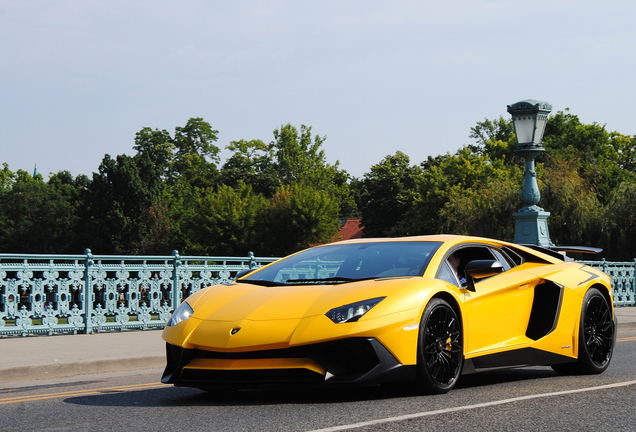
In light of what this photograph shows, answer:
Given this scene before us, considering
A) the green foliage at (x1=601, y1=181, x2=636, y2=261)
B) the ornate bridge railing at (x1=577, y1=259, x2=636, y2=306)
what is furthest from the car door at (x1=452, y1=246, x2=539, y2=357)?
the green foliage at (x1=601, y1=181, x2=636, y2=261)

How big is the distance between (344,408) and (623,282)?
21.8 m

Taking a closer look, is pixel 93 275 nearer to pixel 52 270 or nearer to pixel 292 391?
pixel 52 270

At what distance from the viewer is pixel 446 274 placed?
243 inches

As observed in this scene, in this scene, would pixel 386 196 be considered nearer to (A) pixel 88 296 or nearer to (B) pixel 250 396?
(A) pixel 88 296

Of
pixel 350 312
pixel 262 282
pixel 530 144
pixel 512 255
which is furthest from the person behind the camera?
pixel 530 144

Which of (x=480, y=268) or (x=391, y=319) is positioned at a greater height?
(x=480, y=268)

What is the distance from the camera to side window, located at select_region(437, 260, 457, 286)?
610 centimetres

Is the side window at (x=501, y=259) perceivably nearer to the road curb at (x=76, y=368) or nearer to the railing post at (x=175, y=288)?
the road curb at (x=76, y=368)

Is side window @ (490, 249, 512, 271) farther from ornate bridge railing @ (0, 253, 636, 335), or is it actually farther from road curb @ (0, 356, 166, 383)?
ornate bridge railing @ (0, 253, 636, 335)

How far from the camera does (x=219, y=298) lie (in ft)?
19.5

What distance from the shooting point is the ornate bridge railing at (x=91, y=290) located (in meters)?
11.8

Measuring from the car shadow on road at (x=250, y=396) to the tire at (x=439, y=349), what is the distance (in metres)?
0.16

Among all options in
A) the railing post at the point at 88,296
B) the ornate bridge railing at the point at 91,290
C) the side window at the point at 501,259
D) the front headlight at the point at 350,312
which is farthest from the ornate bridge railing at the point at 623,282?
the front headlight at the point at 350,312

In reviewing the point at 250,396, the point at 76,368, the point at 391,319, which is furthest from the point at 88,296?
the point at 391,319
